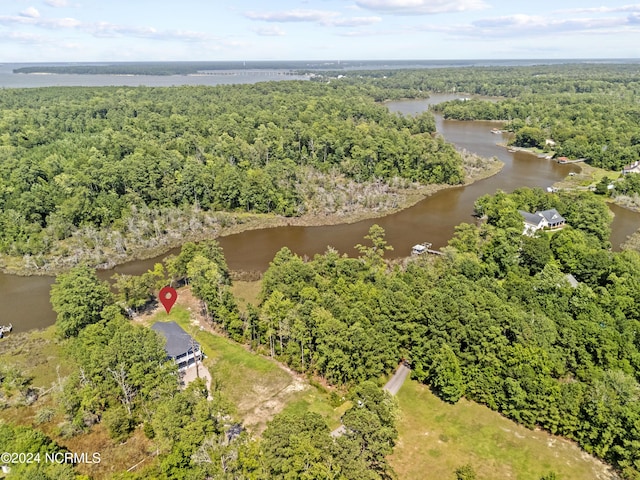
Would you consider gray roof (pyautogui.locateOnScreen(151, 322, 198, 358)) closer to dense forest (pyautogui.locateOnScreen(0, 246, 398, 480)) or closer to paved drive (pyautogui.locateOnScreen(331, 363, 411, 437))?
dense forest (pyautogui.locateOnScreen(0, 246, 398, 480))

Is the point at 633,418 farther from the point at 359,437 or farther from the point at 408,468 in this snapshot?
the point at 359,437

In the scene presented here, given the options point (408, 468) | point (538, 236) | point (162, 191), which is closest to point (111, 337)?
point (408, 468)

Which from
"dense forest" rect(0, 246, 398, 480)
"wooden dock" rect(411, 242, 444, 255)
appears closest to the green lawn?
"dense forest" rect(0, 246, 398, 480)

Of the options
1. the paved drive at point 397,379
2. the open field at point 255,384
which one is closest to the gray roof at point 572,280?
the paved drive at point 397,379

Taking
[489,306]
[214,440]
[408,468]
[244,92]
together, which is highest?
[244,92]

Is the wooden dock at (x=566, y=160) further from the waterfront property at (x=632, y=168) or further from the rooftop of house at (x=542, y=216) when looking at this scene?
the rooftop of house at (x=542, y=216)

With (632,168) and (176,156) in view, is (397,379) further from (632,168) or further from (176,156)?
(632,168)
